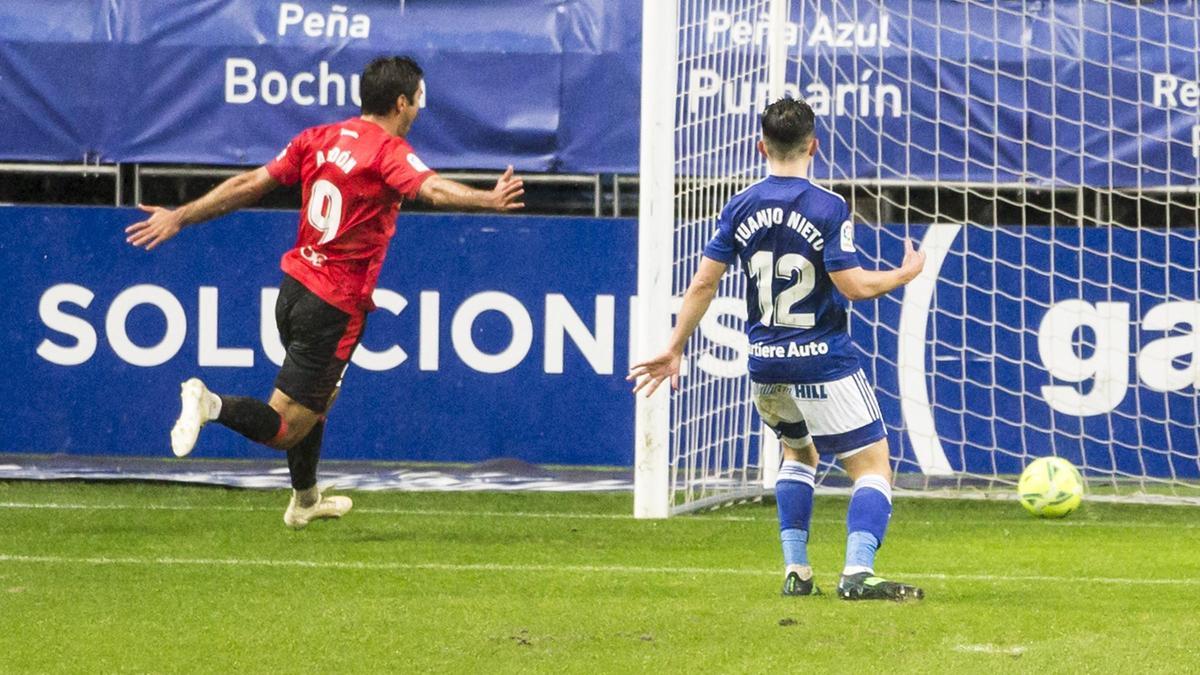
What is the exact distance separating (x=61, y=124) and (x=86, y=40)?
1.56 ft

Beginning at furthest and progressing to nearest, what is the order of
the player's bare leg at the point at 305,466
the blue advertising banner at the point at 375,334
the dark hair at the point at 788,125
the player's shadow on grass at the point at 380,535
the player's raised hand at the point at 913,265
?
the blue advertising banner at the point at 375,334 → the player's shadow on grass at the point at 380,535 → the player's bare leg at the point at 305,466 → the dark hair at the point at 788,125 → the player's raised hand at the point at 913,265

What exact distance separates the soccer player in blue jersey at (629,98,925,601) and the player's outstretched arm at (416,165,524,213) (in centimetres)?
72

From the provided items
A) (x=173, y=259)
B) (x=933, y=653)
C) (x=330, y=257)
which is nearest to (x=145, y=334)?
(x=173, y=259)

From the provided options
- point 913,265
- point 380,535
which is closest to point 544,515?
point 380,535

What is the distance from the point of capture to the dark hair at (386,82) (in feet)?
24.0

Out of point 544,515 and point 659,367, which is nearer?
point 659,367

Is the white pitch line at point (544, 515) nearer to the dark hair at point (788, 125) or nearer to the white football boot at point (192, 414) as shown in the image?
the white football boot at point (192, 414)

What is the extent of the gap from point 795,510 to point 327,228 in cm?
221

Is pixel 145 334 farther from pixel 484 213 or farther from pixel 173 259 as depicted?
pixel 484 213

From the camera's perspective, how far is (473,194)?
659 cm

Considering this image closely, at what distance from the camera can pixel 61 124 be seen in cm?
1084

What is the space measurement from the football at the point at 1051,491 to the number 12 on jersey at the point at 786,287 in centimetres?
293

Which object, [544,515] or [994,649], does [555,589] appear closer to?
[994,649]

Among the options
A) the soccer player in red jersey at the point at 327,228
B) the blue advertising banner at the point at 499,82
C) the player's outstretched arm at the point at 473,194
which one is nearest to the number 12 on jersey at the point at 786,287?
the player's outstretched arm at the point at 473,194
